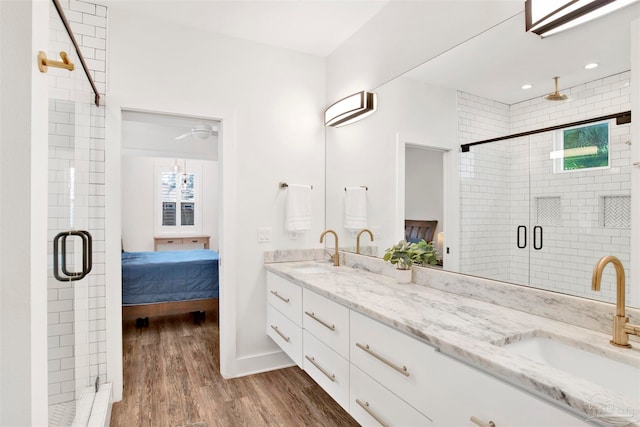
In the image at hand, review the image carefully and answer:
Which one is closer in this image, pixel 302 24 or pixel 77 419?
pixel 77 419

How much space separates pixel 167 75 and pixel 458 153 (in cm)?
207

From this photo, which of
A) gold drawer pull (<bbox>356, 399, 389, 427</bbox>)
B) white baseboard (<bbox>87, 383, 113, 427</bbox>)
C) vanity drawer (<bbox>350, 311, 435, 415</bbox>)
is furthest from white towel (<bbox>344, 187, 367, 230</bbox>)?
white baseboard (<bbox>87, 383, 113, 427</bbox>)

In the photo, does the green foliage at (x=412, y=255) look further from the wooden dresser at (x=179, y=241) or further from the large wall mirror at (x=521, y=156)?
the wooden dresser at (x=179, y=241)

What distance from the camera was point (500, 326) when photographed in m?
1.28

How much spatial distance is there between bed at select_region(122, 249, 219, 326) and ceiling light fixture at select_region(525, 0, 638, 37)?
3.75 meters

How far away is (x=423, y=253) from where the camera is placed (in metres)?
2.02

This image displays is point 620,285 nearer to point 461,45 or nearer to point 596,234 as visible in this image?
point 596,234

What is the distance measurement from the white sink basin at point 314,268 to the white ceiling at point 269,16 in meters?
1.81

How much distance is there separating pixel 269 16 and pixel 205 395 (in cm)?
271

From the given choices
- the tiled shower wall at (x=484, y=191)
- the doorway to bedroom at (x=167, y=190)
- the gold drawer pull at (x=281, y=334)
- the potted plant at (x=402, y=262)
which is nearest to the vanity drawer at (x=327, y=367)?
the gold drawer pull at (x=281, y=334)

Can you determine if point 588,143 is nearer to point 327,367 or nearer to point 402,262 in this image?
point 402,262

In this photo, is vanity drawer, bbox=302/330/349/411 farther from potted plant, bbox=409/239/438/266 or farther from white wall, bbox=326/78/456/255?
white wall, bbox=326/78/456/255

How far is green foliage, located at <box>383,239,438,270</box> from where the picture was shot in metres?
2.00

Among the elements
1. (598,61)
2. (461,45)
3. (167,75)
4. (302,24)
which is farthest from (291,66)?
(598,61)
